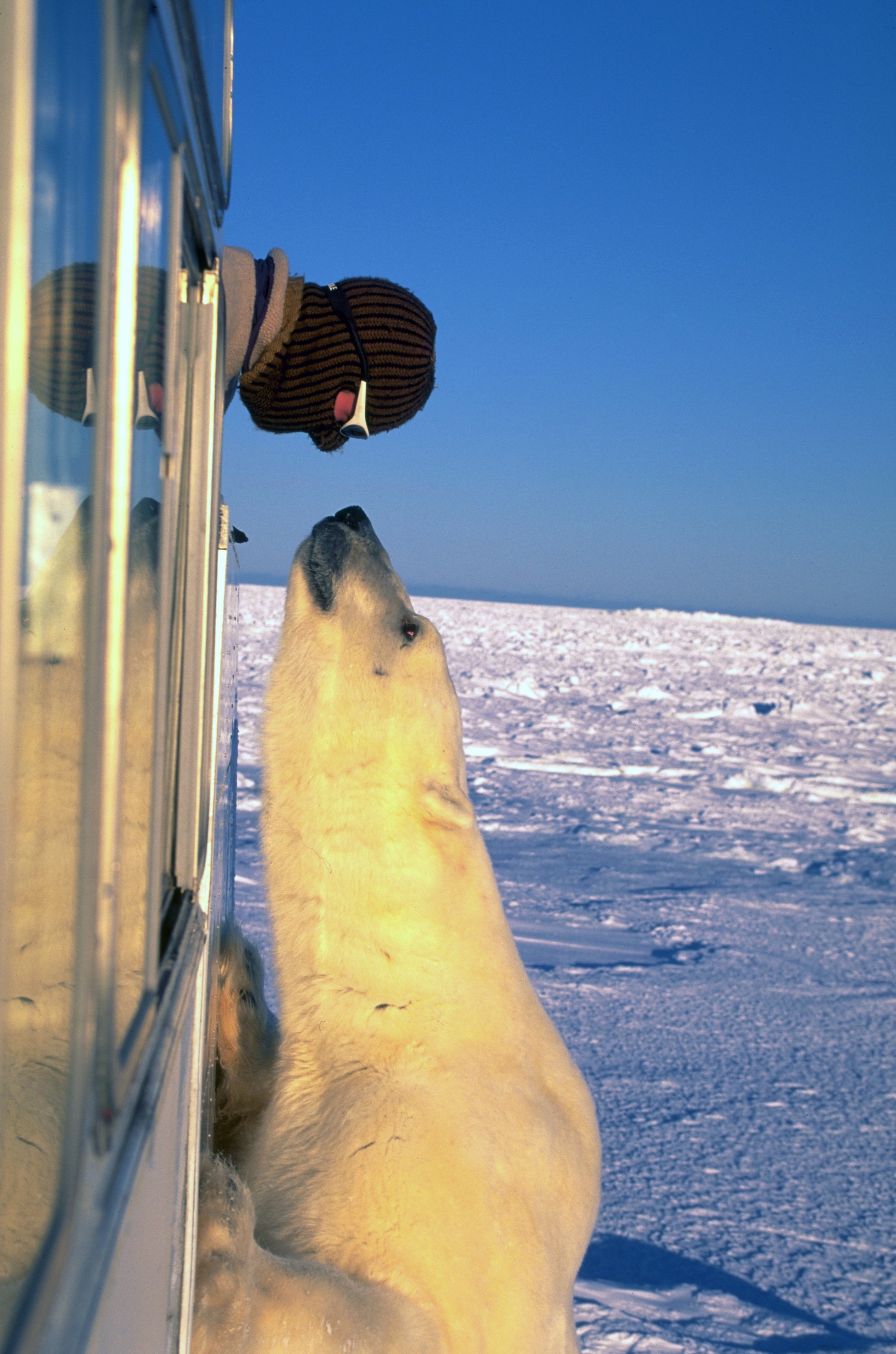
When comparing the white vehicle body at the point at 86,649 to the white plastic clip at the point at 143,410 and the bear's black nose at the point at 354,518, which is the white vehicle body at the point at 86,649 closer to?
the white plastic clip at the point at 143,410

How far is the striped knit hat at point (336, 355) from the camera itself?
1323 millimetres

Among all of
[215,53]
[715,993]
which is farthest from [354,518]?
[715,993]

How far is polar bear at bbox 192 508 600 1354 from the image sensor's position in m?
1.11

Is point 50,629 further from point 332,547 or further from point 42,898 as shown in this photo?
point 332,547

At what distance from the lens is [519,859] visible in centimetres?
530

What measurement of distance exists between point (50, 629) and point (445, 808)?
111 centimetres

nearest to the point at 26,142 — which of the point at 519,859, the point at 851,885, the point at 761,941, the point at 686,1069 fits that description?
the point at 686,1069

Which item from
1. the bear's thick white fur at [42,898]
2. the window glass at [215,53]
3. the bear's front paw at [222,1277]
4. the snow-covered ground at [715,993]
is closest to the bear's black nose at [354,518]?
the window glass at [215,53]

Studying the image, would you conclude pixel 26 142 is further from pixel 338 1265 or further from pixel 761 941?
pixel 761 941

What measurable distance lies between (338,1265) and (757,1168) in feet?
5.89

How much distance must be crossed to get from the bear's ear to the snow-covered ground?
46.2 inches

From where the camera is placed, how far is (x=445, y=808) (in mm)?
1428

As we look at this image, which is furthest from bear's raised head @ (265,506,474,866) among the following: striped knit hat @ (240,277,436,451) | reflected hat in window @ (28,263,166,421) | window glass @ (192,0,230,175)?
reflected hat in window @ (28,263,166,421)

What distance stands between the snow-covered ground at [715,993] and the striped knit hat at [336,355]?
1.78 metres
